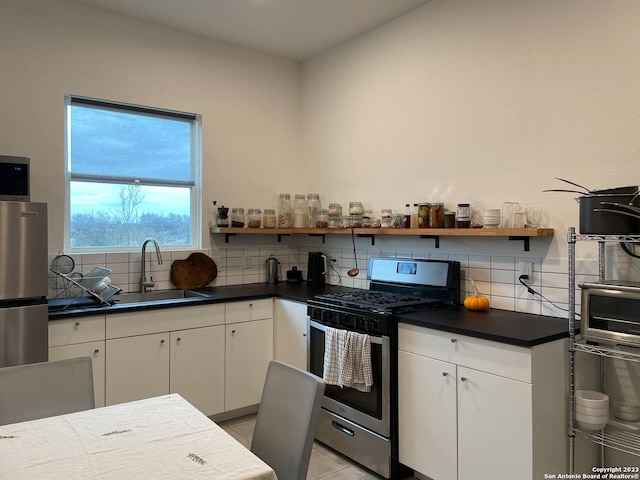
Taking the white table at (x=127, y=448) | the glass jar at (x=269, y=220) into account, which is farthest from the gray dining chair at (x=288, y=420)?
the glass jar at (x=269, y=220)

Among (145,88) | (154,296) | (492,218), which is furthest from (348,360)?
(145,88)

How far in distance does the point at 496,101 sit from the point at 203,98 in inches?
89.5

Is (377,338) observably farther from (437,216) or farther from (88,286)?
(88,286)

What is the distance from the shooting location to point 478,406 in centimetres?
229

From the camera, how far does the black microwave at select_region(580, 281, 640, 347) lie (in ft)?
6.63

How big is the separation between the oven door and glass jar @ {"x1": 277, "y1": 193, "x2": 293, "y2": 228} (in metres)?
1.36

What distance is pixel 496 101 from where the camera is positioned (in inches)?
115

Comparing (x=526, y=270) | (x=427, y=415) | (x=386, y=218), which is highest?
(x=386, y=218)

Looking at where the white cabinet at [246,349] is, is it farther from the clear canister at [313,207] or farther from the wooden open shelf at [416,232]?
the clear canister at [313,207]

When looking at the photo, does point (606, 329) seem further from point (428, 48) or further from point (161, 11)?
point (161, 11)

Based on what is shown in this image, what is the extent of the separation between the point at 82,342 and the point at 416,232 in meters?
2.14

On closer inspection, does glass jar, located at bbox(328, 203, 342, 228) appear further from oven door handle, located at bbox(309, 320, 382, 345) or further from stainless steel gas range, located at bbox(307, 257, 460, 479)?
oven door handle, located at bbox(309, 320, 382, 345)

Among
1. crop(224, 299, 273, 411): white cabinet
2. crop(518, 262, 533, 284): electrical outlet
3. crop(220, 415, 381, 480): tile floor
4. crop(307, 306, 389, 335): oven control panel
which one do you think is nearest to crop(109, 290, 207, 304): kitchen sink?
crop(224, 299, 273, 411): white cabinet

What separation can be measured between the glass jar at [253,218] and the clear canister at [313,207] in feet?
1.45
